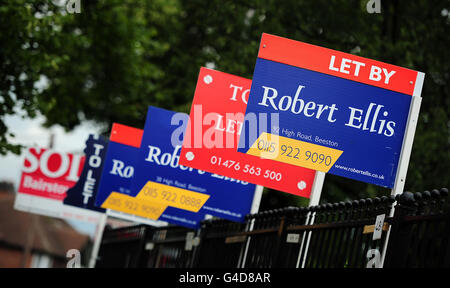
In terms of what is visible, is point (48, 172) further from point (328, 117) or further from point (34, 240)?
point (34, 240)

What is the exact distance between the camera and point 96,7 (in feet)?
63.5

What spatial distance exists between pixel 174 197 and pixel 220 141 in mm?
2312

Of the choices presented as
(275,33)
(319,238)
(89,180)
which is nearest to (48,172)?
(89,180)

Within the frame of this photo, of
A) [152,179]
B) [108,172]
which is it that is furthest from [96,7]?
[152,179]

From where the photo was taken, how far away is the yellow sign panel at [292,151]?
6.53 m

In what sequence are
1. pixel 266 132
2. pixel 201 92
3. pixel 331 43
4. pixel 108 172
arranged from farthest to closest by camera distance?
pixel 331 43, pixel 108 172, pixel 201 92, pixel 266 132

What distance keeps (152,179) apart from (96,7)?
10182 mm

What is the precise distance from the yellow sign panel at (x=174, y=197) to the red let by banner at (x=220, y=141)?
2.00 m

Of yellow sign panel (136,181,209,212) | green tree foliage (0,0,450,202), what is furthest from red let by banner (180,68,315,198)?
green tree foliage (0,0,450,202)

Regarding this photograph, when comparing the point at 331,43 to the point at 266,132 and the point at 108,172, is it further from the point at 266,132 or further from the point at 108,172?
the point at 266,132

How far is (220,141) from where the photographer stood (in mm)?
7953

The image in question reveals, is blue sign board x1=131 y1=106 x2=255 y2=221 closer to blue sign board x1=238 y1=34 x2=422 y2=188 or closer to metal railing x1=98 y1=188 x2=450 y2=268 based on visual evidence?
metal railing x1=98 y1=188 x2=450 y2=268

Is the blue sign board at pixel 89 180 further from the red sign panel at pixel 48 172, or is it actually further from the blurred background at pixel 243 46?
the red sign panel at pixel 48 172
